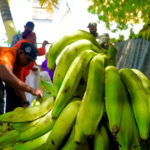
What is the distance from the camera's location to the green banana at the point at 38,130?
674 millimetres

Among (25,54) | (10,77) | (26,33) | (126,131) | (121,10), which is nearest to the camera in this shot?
(126,131)

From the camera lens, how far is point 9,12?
3633mm

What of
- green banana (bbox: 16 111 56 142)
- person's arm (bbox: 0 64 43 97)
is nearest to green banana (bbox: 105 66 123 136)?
green banana (bbox: 16 111 56 142)

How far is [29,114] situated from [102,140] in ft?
1.10

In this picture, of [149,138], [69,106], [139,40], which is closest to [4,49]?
[69,106]

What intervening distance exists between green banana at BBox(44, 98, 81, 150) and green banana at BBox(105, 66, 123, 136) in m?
0.13

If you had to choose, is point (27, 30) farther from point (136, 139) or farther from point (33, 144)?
point (136, 139)

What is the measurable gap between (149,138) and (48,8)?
13.3ft

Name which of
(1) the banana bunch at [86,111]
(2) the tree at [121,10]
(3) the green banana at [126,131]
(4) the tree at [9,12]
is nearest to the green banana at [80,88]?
(1) the banana bunch at [86,111]

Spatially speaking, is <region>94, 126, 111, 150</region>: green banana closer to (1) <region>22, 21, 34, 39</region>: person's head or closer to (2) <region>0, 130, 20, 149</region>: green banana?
(2) <region>0, 130, 20, 149</region>: green banana

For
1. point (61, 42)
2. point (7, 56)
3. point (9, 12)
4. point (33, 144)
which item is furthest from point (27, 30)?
point (33, 144)

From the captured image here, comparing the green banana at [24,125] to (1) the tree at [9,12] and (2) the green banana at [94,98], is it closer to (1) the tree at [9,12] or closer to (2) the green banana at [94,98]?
(2) the green banana at [94,98]

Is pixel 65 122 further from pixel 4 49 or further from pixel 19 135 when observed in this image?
pixel 4 49

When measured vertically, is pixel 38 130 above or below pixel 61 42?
below
